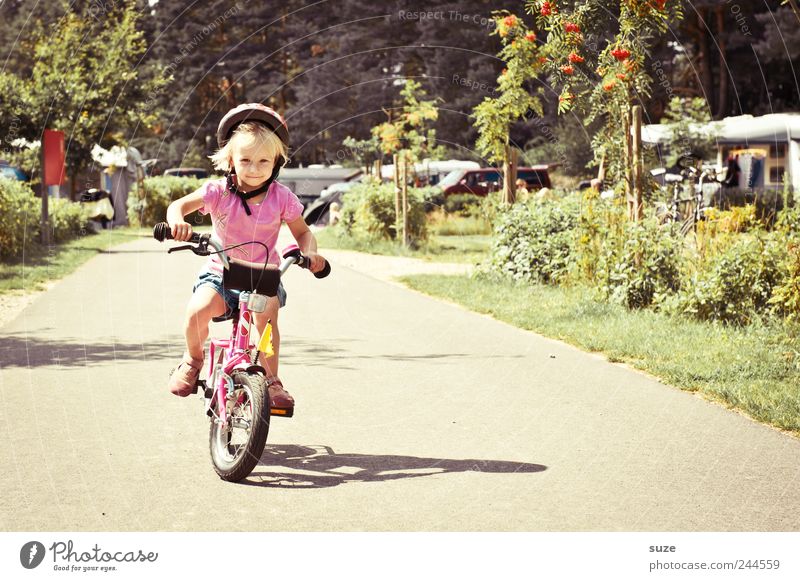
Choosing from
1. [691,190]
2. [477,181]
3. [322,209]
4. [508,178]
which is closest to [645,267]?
[508,178]

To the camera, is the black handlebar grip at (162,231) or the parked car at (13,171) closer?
the black handlebar grip at (162,231)

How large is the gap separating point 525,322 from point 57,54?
20.5 m

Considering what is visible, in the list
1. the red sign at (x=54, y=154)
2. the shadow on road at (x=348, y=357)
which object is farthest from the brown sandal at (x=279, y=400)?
the red sign at (x=54, y=154)

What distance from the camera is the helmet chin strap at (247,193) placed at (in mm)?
5039

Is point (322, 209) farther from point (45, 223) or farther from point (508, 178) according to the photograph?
point (508, 178)

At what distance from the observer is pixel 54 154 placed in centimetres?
2906

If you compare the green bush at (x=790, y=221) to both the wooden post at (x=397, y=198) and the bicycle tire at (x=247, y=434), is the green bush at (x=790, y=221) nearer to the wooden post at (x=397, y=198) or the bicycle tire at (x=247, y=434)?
the bicycle tire at (x=247, y=434)

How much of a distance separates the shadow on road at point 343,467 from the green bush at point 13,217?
15877mm

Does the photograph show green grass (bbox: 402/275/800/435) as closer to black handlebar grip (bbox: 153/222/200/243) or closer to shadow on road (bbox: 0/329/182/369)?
black handlebar grip (bbox: 153/222/200/243)

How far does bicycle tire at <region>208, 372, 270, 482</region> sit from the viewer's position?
5.19 metres

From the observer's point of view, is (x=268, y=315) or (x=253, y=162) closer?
(x=253, y=162)

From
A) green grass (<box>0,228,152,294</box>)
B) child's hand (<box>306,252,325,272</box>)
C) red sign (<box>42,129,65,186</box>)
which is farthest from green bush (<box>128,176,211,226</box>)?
child's hand (<box>306,252,325,272</box>)

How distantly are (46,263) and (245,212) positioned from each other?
16867mm

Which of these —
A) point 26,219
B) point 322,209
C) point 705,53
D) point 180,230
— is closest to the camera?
point 180,230
